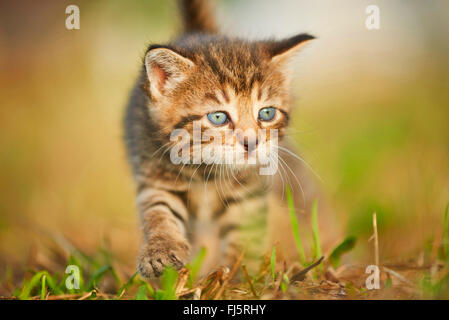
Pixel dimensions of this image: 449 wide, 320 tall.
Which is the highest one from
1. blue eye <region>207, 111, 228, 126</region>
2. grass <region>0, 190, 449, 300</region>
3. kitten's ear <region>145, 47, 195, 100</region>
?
kitten's ear <region>145, 47, 195, 100</region>

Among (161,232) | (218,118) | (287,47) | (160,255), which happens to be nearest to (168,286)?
(160,255)

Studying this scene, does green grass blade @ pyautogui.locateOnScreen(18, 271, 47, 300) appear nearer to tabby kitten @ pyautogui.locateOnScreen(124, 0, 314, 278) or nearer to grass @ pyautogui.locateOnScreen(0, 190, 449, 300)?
grass @ pyautogui.locateOnScreen(0, 190, 449, 300)

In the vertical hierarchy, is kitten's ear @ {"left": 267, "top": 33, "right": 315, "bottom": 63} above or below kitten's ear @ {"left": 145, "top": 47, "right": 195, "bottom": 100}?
above

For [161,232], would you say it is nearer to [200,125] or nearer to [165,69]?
[200,125]

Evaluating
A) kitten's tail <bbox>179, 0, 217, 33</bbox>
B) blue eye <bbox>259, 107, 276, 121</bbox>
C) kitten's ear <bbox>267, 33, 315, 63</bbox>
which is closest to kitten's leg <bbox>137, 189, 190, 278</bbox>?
blue eye <bbox>259, 107, 276, 121</bbox>
